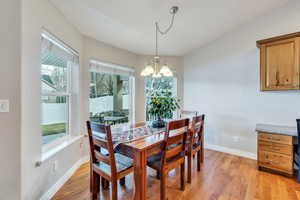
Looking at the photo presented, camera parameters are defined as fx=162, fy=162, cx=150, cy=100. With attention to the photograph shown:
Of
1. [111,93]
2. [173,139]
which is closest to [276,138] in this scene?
[173,139]

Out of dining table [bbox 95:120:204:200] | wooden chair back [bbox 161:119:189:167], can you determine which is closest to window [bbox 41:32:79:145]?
dining table [bbox 95:120:204:200]

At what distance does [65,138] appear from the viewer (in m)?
2.61

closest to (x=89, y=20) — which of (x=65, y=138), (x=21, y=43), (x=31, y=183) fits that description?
(x=21, y=43)

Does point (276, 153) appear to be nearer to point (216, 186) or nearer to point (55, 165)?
point (216, 186)

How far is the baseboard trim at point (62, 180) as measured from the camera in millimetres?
1939

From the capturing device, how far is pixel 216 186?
226 centimetres

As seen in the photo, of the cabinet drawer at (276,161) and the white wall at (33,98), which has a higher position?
the white wall at (33,98)

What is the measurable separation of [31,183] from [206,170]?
2.45 m

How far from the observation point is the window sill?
1951 millimetres

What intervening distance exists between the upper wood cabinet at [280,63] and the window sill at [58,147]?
333cm

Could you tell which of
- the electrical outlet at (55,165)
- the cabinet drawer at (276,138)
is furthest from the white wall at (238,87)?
the electrical outlet at (55,165)

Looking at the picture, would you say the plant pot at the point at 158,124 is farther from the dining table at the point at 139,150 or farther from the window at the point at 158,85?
the window at the point at 158,85

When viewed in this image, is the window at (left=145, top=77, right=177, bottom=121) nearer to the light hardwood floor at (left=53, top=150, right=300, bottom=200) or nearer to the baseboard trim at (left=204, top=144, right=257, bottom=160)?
the baseboard trim at (left=204, top=144, right=257, bottom=160)
